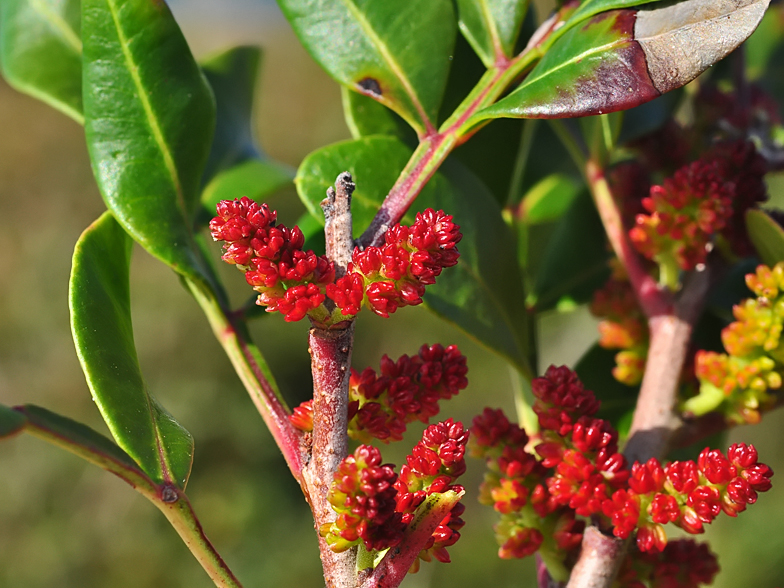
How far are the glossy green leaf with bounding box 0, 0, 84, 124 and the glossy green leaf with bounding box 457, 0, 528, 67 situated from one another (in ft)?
1.43

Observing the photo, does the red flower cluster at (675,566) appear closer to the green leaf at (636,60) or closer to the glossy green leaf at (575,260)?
the glossy green leaf at (575,260)

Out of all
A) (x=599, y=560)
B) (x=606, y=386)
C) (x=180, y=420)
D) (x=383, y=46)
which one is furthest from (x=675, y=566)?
(x=180, y=420)

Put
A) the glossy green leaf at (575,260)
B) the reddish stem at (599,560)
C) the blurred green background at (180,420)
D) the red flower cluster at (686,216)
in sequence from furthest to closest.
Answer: the blurred green background at (180,420) < the glossy green leaf at (575,260) < the red flower cluster at (686,216) < the reddish stem at (599,560)

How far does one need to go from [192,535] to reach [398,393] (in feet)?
0.64

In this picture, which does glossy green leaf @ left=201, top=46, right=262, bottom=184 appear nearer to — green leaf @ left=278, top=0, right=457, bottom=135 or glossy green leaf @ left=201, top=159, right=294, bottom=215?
glossy green leaf @ left=201, top=159, right=294, bottom=215

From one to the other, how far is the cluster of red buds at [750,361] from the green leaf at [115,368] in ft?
1.82

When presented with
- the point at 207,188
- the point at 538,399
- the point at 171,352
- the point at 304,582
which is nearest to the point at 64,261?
the point at 171,352

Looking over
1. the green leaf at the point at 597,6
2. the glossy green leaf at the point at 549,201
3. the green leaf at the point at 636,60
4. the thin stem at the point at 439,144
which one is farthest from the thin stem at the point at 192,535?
the glossy green leaf at the point at 549,201

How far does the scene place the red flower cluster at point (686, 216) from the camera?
80 cm

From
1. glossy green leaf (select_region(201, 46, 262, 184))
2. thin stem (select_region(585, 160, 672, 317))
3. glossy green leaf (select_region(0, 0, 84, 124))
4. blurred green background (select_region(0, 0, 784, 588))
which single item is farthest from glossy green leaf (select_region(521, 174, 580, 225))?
blurred green background (select_region(0, 0, 784, 588))

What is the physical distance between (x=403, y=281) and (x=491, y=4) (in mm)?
371

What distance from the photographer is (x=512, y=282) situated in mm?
829

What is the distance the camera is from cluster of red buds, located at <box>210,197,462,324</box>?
1.61ft

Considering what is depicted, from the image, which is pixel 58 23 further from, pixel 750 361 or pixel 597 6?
pixel 750 361
